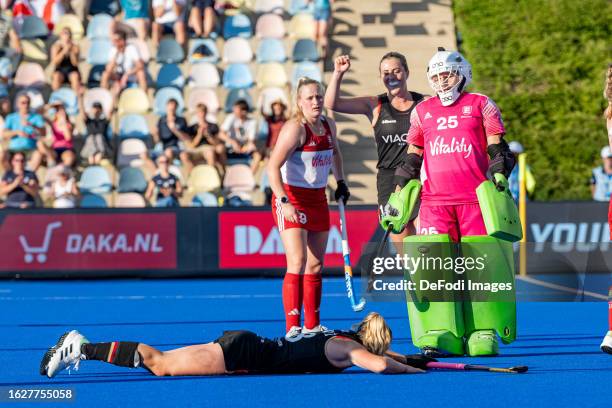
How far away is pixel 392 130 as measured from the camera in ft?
33.2

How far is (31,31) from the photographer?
69.8 feet

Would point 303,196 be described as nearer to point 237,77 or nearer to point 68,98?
point 237,77

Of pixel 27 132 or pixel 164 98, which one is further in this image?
pixel 164 98

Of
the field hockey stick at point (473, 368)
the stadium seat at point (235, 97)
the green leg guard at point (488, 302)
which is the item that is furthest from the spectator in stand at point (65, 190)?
the field hockey stick at point (473, 368)

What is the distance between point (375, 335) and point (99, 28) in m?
15.1

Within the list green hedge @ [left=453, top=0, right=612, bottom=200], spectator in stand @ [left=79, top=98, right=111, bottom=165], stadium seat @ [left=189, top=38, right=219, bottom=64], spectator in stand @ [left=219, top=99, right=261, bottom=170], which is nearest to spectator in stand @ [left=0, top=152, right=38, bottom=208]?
spectator in stand @ [left=79, top=98, right=111, bottom=165]

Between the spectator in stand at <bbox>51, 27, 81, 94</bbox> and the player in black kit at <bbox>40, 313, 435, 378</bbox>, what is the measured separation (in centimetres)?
1338

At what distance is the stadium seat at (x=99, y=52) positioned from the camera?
21016 millimetres

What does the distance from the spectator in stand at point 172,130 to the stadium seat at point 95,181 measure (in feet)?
3.46

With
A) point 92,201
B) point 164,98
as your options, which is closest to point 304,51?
point 164,98

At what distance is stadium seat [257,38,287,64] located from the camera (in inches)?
834

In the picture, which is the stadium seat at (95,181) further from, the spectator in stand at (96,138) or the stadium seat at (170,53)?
the stadium seat at (170,53)

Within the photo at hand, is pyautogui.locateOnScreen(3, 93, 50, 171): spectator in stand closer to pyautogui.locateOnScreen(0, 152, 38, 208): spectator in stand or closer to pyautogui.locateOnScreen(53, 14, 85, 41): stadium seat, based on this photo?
pyautogui.locateOnScreen(0, 152, 38, 208): spectator in stand

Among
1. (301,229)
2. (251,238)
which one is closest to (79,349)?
(301,229)
